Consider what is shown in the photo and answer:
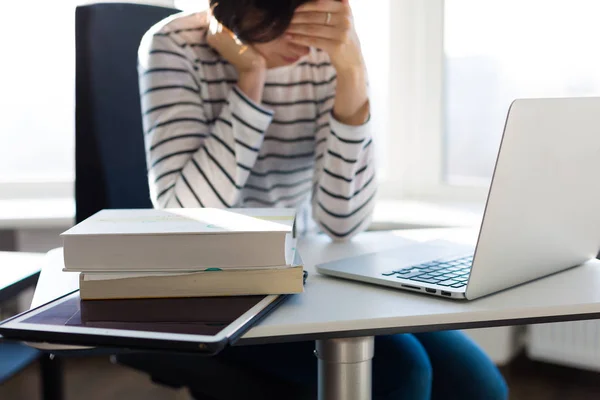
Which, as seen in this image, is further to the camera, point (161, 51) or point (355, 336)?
point (161, 51)

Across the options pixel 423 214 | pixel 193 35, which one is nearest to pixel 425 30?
pixel 423 214

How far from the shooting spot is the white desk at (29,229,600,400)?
0.59 metres

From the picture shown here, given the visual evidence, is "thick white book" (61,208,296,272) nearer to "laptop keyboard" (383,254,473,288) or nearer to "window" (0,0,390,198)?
"laptop keyboard" (383,254,473,288)

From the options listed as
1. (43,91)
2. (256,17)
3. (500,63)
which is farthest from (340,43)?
(43,91)

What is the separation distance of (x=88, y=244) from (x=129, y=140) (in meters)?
0.65

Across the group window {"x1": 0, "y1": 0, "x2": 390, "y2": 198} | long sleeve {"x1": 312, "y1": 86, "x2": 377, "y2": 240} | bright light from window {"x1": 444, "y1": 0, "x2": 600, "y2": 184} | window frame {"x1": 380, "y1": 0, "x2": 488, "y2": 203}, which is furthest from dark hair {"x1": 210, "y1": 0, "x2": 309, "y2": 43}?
window frame {"x1": 380, "y1": 0, "x2": 488, "y2": 203}

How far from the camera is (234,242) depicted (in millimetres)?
604

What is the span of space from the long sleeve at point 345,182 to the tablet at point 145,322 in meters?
0.47

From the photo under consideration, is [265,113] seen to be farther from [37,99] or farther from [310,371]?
[37,99]

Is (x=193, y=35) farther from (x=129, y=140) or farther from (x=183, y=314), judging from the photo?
(x=183, y=314)

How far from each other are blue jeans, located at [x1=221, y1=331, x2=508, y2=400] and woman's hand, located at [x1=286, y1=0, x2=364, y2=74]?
46 centimetres

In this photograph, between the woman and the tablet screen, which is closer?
the tablet screen

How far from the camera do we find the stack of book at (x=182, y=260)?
60 cm

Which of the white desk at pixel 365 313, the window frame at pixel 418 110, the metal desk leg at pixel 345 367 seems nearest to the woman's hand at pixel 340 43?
the white desk at pixel 365 313
